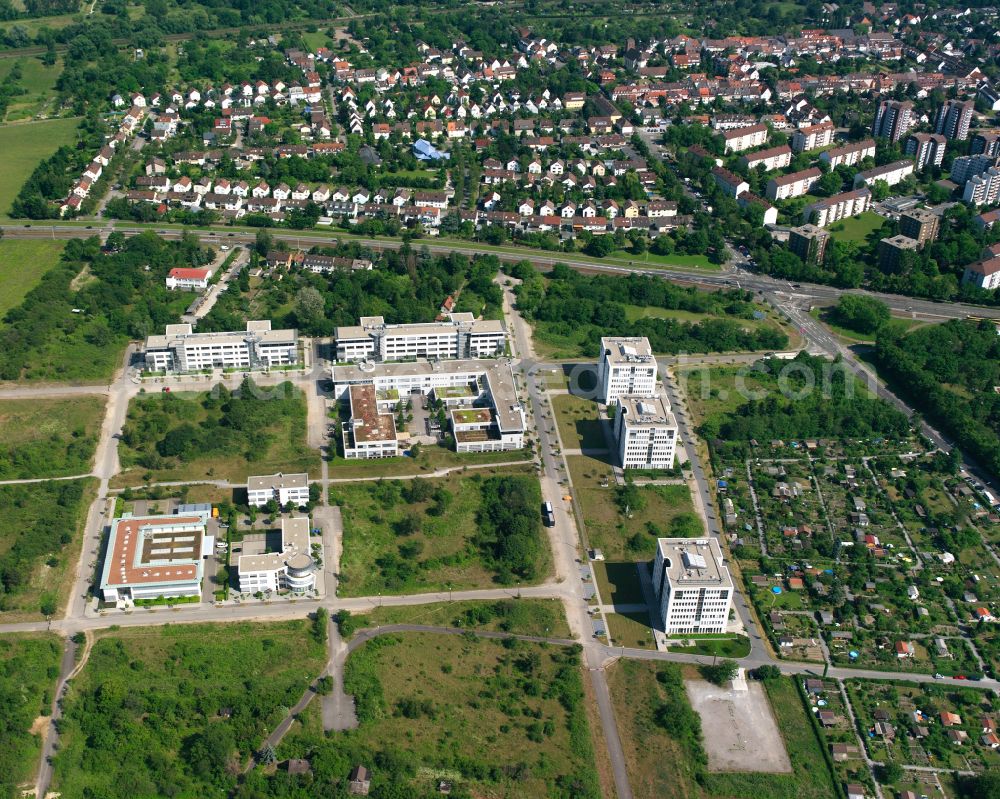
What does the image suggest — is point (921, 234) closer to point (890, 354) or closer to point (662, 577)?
point (890, 354)

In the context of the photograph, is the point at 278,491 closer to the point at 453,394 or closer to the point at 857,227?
the point at 453,394

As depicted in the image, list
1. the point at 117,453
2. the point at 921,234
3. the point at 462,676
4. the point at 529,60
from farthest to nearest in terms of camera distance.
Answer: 1. the point at 529,60
2. the point at 921,234
3. the point at 117,453
4. the point at 462,676

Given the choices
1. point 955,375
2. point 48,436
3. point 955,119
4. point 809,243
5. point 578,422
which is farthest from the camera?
point 955,119

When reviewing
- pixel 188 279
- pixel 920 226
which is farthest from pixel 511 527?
pixel 920 226

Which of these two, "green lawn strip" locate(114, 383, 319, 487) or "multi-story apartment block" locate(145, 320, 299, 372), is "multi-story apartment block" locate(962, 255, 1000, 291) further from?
"green lawn strip" locate(114, 383, 319, 487)

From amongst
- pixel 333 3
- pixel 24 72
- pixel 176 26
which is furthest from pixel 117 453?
pixel 333 3

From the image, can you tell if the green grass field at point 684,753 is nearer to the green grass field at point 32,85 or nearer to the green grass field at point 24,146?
the green grass field at point 24,146

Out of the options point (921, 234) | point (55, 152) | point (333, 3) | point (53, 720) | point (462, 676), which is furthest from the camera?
point (333, 3)
